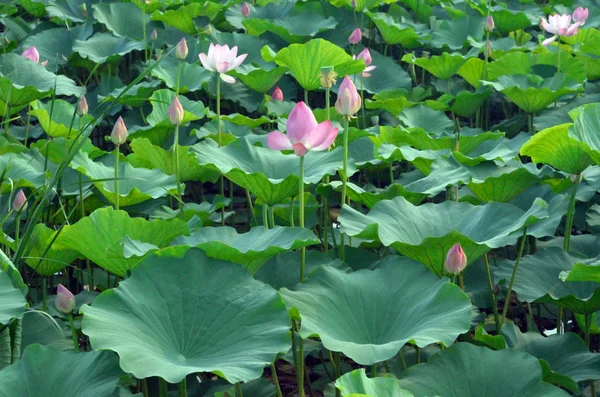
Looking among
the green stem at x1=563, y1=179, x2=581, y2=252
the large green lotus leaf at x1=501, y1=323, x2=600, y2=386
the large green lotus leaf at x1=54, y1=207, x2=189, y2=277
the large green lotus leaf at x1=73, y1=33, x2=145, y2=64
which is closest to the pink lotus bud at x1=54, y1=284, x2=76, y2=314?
the large green lotus leaf at x1=54, y1=207, x2=189, y2=277

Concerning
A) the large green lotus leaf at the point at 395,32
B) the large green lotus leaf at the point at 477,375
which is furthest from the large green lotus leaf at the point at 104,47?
the large green lotus leaf at the point at 477,375

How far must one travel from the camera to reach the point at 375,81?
3342 mm

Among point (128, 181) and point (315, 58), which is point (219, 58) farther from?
point (128, 181)

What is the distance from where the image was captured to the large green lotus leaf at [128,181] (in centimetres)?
200

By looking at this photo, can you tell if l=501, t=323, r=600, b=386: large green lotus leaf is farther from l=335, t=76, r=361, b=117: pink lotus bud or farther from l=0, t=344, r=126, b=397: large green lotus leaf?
l=0, t=344, r=126, b=397: large green lotus leaf

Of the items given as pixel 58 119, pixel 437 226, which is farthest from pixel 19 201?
pixel 437 226

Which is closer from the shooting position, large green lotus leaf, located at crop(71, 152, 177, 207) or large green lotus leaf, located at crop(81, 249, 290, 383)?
large green lotus leaf, located at crop(81, 249, 290, 383)

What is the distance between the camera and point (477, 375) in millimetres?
1381

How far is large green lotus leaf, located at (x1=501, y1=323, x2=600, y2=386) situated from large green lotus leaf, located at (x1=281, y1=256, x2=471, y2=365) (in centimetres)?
26

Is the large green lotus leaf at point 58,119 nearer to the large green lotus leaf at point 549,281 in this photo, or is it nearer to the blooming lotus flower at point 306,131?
the blooming lotus flower at point 306,131

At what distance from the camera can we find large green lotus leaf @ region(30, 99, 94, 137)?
2.40m

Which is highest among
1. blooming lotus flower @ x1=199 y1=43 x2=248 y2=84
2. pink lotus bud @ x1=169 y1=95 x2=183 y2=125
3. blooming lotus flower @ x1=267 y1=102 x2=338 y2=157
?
→ blooming lotus flower @ x1=267 y1=102 x2=338 y2=157

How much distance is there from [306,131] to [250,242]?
24 centimetres

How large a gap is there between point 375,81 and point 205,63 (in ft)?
4.00
